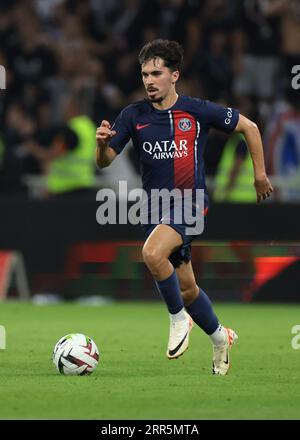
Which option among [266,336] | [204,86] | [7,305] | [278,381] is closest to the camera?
[278,381]

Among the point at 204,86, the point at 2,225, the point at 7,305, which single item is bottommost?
the point at 7,305

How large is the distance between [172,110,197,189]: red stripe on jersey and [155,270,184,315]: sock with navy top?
0.67m

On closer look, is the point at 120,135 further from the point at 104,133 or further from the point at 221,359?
the point at 221,359

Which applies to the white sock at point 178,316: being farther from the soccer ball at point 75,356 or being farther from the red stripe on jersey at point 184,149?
the red stripe on jersey at point 184,149

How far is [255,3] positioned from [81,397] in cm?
1140

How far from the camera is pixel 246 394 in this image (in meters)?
7.76

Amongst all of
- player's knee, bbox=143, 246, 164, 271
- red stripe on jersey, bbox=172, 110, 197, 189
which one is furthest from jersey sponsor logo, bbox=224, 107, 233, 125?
player's knee, bbox=143, 246, 164, 271

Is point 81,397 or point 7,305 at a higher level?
point 7,305

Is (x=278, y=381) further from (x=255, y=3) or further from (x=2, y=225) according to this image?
(x=255, y=3)

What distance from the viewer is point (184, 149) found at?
29.3ft

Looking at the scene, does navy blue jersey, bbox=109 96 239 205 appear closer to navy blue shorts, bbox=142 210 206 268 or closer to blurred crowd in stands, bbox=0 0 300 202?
navy blue shorts, bbox=142 210 206 268

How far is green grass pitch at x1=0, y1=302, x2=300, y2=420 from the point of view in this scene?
705 cm

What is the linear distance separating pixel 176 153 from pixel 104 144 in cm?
56
